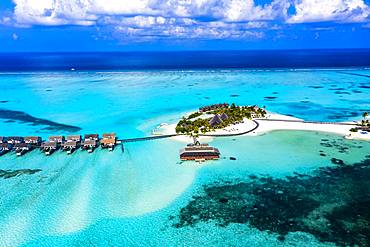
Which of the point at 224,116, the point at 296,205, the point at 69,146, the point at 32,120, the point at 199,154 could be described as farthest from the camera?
the point at 32,120

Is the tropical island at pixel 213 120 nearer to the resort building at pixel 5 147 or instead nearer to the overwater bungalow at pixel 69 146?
the overwater bungalow at pixel 69 146

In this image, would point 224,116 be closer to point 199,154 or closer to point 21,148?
point 199,154

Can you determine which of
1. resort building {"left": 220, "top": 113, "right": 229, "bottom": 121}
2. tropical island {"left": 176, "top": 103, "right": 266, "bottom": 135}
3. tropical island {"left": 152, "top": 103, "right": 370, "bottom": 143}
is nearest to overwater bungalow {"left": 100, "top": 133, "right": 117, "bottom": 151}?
tropical island {"left": 152, "top": 103, "right": 370, "bottom": 143}

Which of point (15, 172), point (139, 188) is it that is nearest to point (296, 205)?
point (139, 188)

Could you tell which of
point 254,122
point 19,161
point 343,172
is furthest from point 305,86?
point 19,161

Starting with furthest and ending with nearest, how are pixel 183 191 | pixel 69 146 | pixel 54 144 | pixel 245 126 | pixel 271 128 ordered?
pixel 245 126
pixel 271 128
pixel 54 144
pixel 69 146
pixel 183 191

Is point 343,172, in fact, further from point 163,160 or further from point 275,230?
point 163,160

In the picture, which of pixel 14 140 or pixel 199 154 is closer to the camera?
pixel 199 154

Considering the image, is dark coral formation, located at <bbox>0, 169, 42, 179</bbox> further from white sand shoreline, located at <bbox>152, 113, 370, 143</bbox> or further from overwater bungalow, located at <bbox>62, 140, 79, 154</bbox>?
white sand shoreline, located at <bbox>152, 113, 370, 143</bbox>
